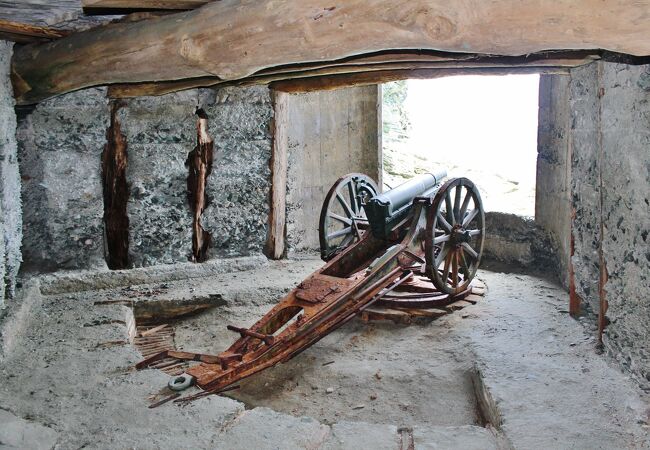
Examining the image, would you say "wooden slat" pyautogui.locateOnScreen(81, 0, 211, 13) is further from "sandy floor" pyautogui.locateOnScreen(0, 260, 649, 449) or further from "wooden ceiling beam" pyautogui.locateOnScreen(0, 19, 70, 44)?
"sandy floor" pyautogui.locateOnScreen(0, 260, 649, 449)

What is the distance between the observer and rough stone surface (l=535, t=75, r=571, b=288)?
4656 mm

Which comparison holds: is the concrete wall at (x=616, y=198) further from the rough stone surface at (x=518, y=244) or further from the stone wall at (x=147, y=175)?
the stone wall at (x=147, y=175)

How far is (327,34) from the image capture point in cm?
219

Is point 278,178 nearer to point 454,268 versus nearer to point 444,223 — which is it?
point 444,223

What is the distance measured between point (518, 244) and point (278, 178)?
91.1 inches

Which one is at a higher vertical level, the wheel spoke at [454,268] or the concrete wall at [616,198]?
the concrete wall at [616,198]

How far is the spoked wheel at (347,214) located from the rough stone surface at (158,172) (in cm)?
120

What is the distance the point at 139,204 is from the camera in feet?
16.0

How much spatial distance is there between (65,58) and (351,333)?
2.57 meters

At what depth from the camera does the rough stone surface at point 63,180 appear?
14.5 feet

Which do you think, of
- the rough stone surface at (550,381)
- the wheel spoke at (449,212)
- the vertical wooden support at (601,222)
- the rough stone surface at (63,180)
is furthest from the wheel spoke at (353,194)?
the vertical wooden support at (601,222)

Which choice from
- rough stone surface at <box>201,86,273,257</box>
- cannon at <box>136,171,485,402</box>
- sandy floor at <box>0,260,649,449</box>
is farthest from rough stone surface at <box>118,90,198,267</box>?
cannon at <box>136,171,485,402</box>

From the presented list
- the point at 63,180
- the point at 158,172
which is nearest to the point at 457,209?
the point at 158,172

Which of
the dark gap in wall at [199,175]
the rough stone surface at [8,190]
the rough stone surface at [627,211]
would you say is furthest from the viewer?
the dark gap in wall at [199,175]
